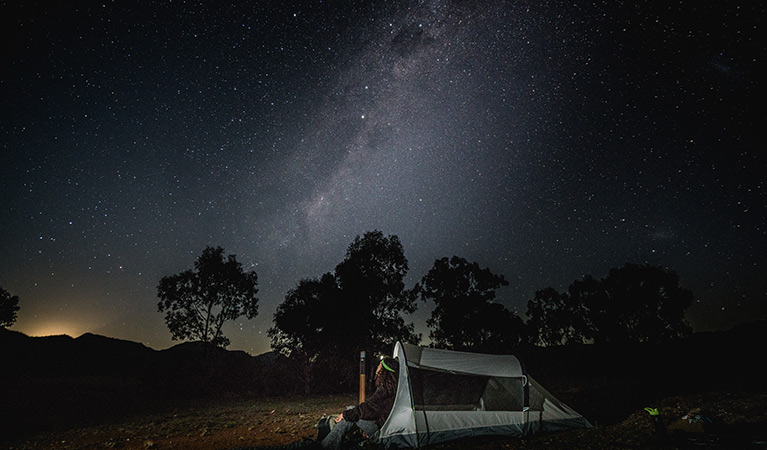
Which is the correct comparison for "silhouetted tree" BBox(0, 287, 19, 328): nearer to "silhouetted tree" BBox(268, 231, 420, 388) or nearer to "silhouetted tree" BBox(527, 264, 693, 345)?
"silhouetted tree" BBox(268, 231, 420, 388)

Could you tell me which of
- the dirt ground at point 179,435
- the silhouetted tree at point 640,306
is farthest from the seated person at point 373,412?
the silhouetted tree at point 640,306

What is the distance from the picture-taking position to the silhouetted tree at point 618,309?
39031 millimetres

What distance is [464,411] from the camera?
8445 millimetres

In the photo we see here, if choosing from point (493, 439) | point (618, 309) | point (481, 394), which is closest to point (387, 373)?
point (493, 439)

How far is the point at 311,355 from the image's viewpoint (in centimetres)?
2738

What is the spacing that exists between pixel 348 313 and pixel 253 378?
10.6m

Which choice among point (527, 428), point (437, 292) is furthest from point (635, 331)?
point (527, 428)

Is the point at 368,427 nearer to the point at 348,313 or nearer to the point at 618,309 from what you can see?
the point at 348,313

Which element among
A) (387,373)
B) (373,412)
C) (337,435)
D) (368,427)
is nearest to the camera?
(337,435)

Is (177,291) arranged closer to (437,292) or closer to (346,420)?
(437,292)

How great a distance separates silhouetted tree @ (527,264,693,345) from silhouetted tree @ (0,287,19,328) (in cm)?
5562

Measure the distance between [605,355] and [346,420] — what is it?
144ft

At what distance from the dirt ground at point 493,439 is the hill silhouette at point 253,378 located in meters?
1.74

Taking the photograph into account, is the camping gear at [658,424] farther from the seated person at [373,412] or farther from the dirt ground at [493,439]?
the seated person at [373,412]
